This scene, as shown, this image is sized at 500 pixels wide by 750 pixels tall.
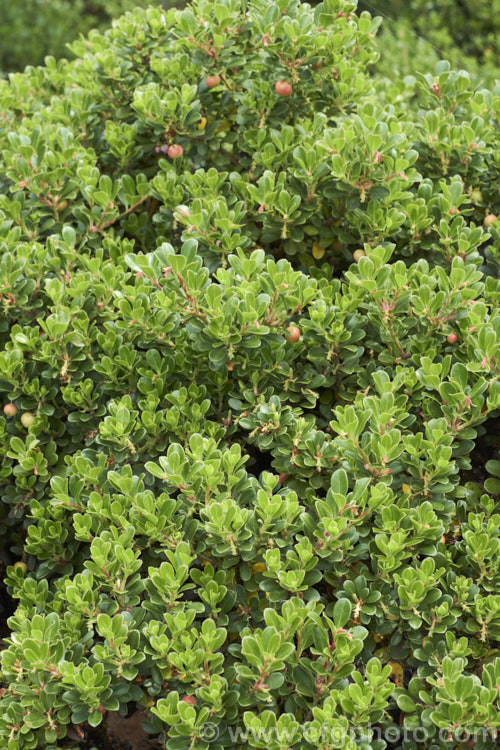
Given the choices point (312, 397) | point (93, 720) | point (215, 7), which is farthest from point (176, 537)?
point (215, 7)

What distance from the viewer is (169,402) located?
241cm

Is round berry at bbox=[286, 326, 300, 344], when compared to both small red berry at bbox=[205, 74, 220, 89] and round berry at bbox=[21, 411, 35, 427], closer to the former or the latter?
round berry at bbox=[21, 411, 35, 427]

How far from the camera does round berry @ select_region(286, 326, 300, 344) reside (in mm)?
2326

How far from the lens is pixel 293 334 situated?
2.33 metres

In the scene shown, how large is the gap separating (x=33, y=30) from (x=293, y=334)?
9570 millimetres

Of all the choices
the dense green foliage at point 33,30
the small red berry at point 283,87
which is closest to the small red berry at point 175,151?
the small red berry at point 283,87

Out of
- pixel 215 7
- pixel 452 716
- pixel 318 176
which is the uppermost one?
pixel 215 7

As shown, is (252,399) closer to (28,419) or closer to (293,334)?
(293,334)

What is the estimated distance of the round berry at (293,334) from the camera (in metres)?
2.33

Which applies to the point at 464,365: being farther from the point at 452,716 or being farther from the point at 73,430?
the point at 73,430

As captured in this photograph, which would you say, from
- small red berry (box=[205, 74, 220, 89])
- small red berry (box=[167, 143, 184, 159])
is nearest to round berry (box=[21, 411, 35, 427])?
small red berry (box=[167, 143, 184, 159])

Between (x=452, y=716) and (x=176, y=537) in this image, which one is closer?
(x=452, y=716)

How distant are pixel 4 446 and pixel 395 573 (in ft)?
4.51

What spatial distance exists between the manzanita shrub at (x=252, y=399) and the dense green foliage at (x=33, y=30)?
794 cm
